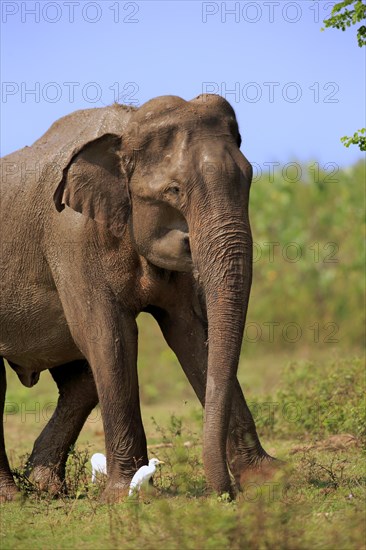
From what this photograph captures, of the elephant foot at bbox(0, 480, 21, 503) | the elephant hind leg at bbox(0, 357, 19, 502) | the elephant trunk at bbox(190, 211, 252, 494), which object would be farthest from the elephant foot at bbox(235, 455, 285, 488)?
the elephant hind leg at bbox(0, 357, 19, 502)

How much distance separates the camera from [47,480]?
10.4m

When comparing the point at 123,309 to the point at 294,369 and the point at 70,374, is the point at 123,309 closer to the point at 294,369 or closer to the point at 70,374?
the point at 70,374

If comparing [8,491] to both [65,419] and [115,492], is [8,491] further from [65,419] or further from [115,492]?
[115,492]

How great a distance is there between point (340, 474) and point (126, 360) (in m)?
2.07

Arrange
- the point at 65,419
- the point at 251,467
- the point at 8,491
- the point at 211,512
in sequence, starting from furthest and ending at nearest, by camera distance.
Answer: the point at 65,419 < the point at 8,491 < the point at 251,467 < the point at 211,512

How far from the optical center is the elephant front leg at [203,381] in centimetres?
920

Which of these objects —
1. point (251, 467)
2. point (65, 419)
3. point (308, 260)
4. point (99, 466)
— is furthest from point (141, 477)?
point (308, 260)

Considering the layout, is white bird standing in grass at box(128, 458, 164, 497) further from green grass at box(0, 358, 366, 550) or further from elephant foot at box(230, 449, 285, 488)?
elephant foot at box(230, 449, 285, 488)

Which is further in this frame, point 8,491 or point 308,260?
point 308,260

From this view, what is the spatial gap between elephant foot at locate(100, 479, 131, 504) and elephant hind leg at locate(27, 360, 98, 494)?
1.52m

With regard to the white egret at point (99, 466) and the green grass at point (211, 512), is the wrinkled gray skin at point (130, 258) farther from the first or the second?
the white egret at point (99, 466)

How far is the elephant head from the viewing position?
26.6ft

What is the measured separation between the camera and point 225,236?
8.15 meters

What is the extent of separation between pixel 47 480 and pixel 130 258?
2.47 meters
